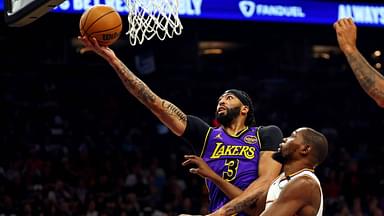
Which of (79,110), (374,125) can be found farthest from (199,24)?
(374,125)

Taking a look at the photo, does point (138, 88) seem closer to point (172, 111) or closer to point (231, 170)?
point (172, 111)

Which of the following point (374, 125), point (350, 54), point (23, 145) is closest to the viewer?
point (350, 54)

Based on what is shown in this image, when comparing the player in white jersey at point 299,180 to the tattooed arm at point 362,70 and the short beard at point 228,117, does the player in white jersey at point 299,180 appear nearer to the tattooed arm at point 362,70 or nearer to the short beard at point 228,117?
A: the tattooed arm at point 362,70

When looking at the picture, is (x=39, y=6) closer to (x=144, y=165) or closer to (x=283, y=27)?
(x=283, y=27)

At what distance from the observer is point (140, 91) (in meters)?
4.63

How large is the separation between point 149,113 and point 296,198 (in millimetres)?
9944

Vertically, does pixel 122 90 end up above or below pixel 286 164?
below

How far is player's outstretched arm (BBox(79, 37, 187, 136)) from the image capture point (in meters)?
4.54

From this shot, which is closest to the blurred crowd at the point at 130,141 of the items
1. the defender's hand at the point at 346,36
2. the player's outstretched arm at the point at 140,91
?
the player's outstretched arm at the point at 140,91

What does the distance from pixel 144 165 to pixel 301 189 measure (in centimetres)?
807

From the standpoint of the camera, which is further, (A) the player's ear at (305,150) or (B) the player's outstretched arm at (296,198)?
(A) the player's ear at (305,150)

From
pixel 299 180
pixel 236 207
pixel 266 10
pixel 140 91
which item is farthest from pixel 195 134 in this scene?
pixel 266 10

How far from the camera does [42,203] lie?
31.5 ft

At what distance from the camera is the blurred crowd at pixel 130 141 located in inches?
401
